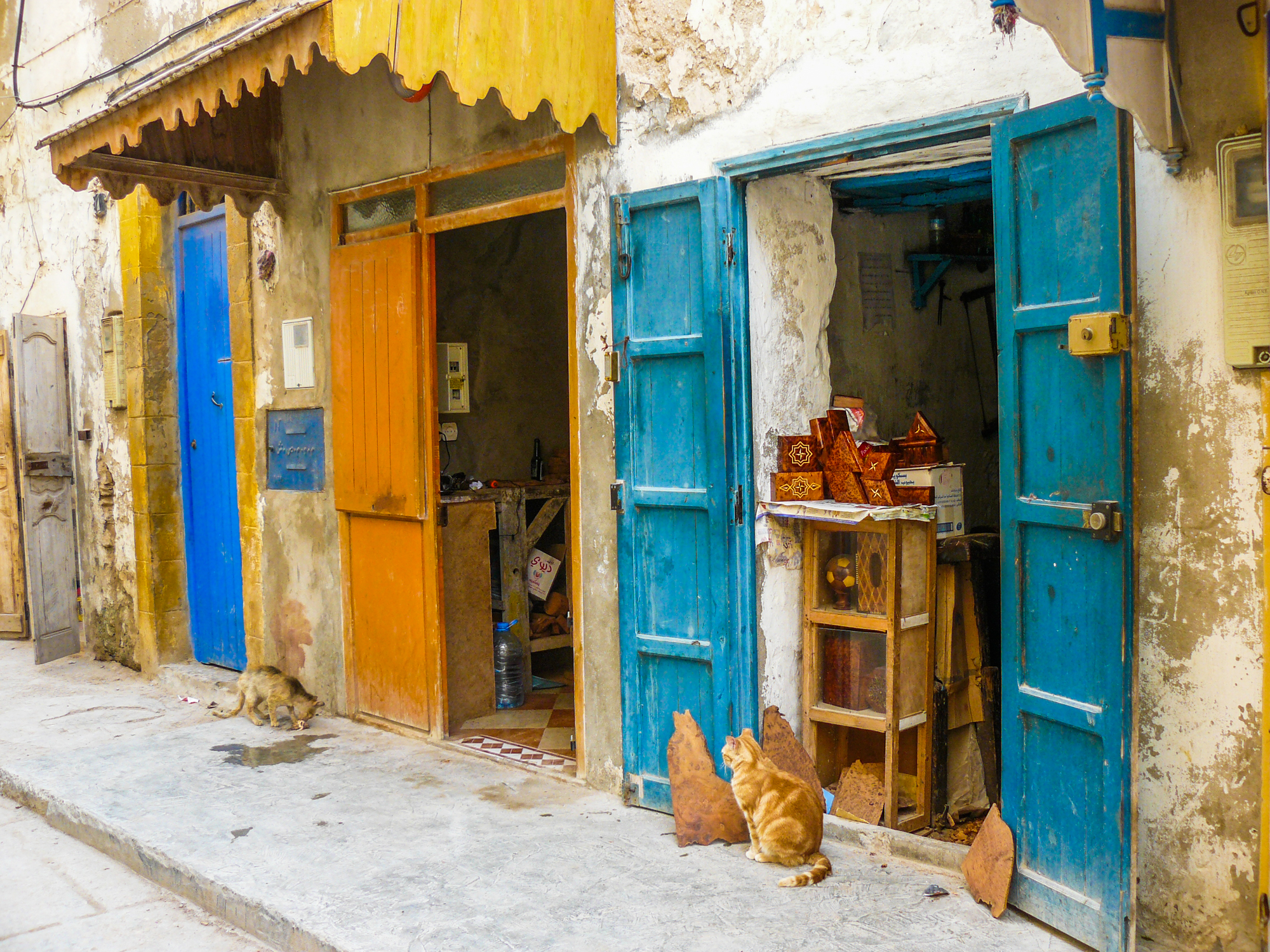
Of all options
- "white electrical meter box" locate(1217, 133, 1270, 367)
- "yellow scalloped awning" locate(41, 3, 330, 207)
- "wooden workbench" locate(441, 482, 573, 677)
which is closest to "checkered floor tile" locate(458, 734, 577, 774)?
"wooden workbench" locate(441, 482, 573, 677)

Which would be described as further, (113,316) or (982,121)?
(113,316)

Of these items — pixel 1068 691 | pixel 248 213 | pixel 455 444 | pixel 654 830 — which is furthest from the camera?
pixel 455 444

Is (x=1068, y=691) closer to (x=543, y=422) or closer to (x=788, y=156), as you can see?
(x=788, y=156)

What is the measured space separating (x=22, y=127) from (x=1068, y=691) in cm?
941

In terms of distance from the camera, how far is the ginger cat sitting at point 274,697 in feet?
21.1

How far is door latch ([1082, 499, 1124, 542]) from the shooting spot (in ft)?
10.6

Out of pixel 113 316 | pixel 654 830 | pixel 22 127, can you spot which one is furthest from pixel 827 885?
pixel 22 127

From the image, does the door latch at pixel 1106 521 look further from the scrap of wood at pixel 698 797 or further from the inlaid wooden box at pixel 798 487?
the scrap of wood at pixel 698 797

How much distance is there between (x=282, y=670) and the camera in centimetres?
701

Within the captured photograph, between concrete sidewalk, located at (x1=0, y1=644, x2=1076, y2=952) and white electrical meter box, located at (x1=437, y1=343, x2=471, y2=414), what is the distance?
2.05 metres

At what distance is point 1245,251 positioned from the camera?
10.0 feet

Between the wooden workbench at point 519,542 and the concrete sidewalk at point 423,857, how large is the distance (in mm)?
1193

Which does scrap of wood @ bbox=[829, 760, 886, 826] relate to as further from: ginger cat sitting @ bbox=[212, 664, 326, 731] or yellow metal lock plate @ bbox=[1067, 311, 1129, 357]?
ginger cat sitting @ bbox=[212, 664, 326, 731]

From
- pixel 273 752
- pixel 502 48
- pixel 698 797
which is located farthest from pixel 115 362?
pixel 698 797
